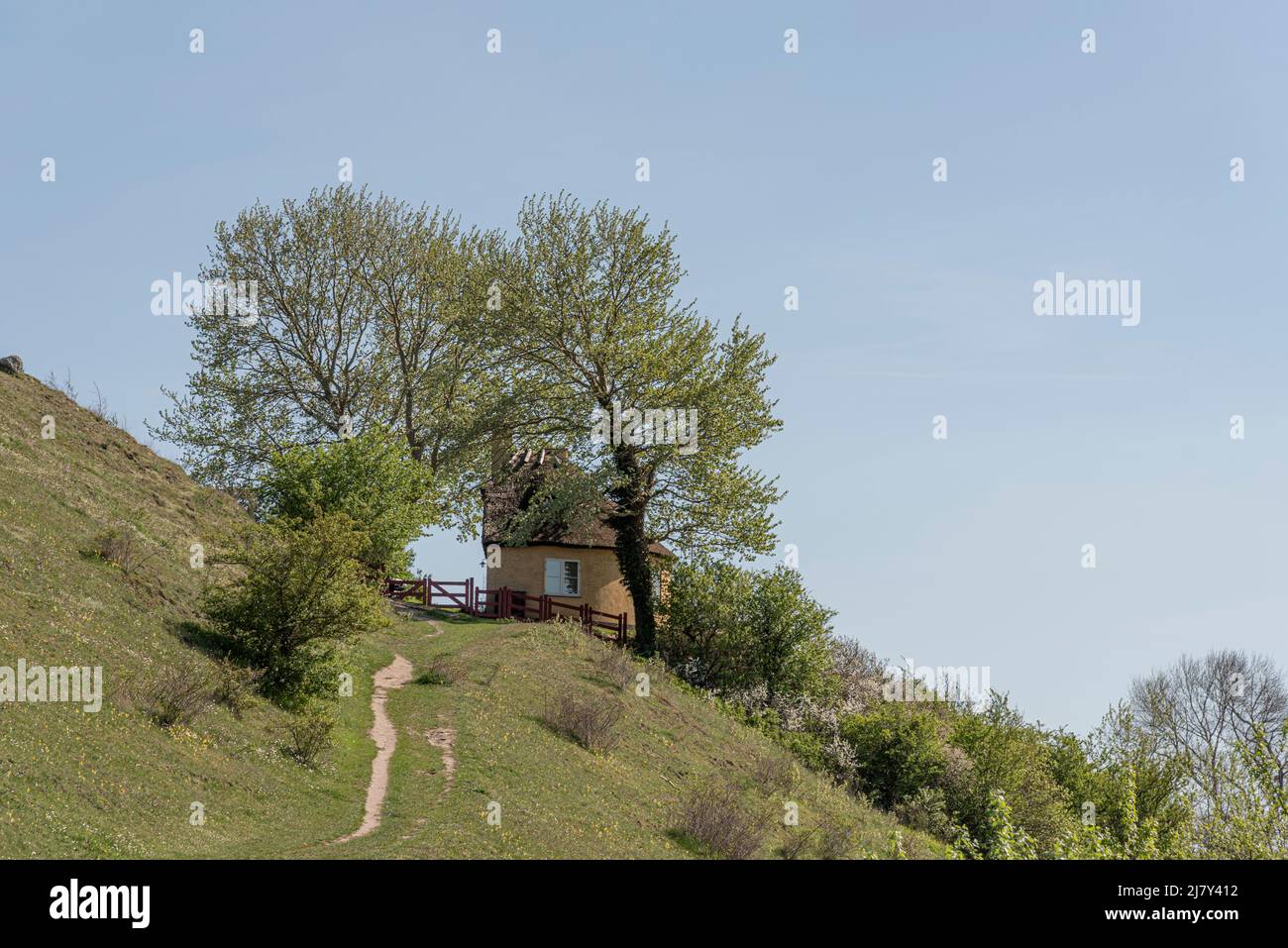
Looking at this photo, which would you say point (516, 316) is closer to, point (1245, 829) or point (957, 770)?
point (957, 770)

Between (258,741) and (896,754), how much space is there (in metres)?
22.7

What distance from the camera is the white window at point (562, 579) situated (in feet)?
158

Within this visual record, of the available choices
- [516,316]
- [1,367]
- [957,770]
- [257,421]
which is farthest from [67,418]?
[957,770]

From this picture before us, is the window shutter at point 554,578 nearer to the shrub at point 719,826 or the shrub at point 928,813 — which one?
the shrub at point 928,813

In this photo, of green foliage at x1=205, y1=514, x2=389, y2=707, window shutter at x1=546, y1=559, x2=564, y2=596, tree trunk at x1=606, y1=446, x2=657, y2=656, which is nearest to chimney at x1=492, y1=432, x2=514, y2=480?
window shutter at x1=546, y1=559, x2=564, y2=596

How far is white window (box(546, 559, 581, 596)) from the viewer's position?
158ft

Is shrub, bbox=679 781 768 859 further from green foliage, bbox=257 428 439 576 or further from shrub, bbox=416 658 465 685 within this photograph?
green foliage, bbox=257 428 439 576

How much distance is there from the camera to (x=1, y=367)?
44.8 meters

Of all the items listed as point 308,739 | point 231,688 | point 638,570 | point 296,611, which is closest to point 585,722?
point 296,611

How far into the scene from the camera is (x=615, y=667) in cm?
3794

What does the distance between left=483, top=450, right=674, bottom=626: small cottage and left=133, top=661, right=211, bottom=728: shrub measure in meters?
23.6
